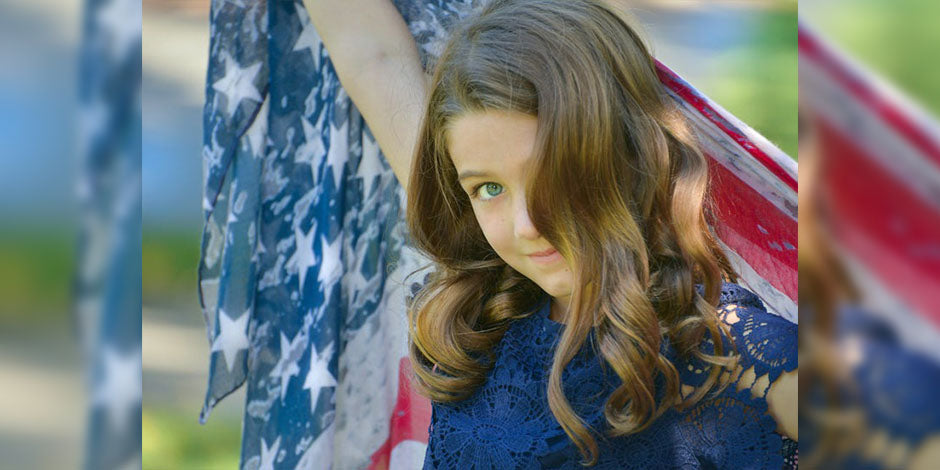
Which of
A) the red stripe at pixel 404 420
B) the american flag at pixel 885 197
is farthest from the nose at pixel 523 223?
the american flag at pixel 885 197

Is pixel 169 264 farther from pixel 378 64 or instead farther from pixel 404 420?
pixel 378 64

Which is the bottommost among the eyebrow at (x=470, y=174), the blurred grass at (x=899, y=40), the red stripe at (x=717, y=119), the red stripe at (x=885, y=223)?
the eyebrow at (x=470, y=174)

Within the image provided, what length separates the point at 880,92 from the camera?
27cm

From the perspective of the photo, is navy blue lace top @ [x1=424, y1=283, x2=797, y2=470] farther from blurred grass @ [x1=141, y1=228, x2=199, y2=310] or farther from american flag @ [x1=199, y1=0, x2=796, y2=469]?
blurred grass @ [x1=141, y1=228, x2=199, y2=310]

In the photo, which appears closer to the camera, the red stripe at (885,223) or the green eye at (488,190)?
the red stripe at (885,223)

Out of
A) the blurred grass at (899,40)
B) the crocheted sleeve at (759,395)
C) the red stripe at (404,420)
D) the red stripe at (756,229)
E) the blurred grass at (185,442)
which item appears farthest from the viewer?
the blurred grass at (185,442)

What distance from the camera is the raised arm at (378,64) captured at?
4.36 ft

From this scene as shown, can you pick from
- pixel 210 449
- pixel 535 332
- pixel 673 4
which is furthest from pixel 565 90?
pixel 210 449

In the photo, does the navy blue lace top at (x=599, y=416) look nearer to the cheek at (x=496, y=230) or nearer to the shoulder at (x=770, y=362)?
the shoulder at (x=770, y=362)

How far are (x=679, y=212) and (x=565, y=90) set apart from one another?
0.66 feet

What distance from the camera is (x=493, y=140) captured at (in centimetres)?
102

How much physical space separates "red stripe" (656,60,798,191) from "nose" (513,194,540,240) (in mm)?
275

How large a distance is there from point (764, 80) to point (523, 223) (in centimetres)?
201

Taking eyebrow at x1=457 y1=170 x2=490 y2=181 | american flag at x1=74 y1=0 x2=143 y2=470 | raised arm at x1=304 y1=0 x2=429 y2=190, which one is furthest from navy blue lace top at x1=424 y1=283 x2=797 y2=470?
american flag at x1=74 y1=0 x2=143 y2=470
